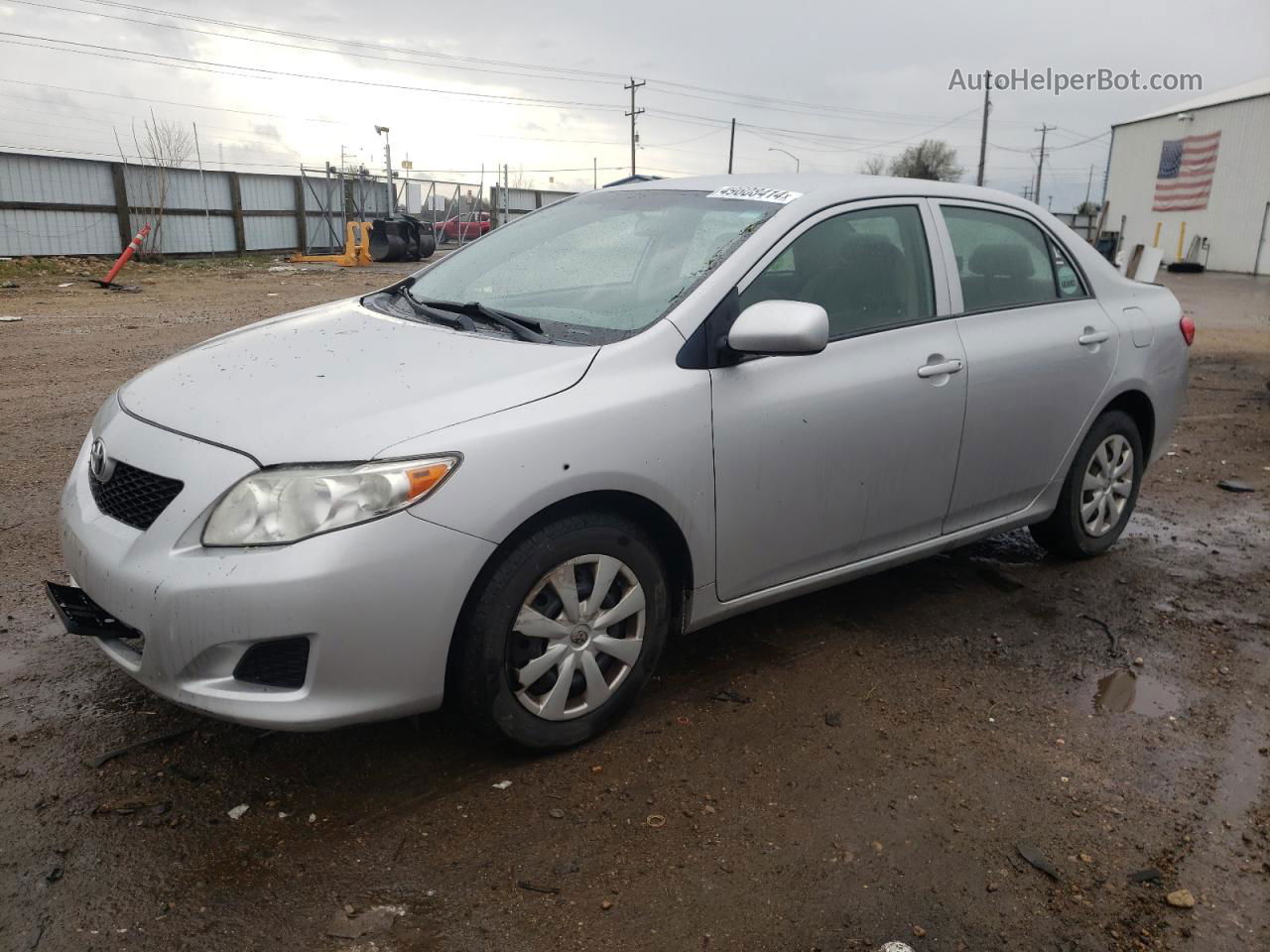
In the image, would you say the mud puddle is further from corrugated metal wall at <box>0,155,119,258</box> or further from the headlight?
corrugated metal wall at <box>0,155,119,258</box>

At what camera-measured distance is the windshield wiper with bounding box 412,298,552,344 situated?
3.14 metres

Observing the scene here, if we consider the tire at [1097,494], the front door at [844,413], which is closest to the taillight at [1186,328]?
the tire at [1097,494]

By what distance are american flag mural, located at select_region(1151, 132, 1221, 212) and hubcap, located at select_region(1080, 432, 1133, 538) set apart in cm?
3843

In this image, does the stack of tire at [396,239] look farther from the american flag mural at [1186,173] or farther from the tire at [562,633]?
the american flag mural at [1186,173]

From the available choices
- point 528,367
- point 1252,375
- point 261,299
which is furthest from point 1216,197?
point 528,367

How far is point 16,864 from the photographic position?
7.97 feet

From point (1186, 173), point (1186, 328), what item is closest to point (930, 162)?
point (1186, 173)

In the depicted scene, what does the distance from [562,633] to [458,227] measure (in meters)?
29.3

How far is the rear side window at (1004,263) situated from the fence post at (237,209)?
26.9 metres

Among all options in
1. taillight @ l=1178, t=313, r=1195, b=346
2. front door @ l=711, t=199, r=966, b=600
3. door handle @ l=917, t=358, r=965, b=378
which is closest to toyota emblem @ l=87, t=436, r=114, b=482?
front door @ l=711, t=199, r=966, b=600

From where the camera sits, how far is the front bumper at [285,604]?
241cm

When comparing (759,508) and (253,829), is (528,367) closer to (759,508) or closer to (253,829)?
(759,508)

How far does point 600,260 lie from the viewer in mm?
3648

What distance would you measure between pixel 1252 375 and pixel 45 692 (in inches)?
434
